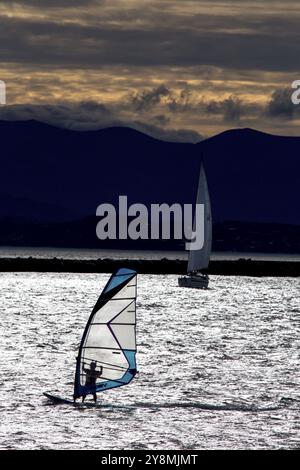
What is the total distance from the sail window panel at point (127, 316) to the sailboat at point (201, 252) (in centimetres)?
7928

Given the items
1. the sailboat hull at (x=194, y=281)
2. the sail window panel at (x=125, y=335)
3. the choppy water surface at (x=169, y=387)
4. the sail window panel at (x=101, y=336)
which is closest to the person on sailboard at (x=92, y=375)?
the sail window panel at (x=101, y=336)

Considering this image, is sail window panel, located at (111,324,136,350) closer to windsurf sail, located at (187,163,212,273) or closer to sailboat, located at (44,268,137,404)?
sailboat, located at (44,268,137,404)

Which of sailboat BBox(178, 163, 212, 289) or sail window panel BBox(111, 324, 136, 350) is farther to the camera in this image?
sailboat BBox(178, 163, 212, 289)

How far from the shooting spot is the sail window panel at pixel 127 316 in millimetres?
42781

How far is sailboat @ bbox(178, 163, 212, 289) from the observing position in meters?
124


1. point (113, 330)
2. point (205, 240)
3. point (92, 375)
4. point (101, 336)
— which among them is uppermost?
point (205, 240)

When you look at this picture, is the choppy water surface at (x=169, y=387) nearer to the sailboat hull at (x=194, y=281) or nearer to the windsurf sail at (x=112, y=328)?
the windsurf sail at (x=112, y=328)

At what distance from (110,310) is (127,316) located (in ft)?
2.20

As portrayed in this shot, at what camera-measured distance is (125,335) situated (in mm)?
42969

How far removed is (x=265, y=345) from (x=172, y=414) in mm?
32542

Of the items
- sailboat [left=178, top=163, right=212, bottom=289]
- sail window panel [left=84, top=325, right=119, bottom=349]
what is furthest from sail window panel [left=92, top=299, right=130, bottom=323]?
sailboat [left=178, top=163, right=212, bottom=289]

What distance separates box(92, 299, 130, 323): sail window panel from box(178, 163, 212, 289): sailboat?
79364 millimetres

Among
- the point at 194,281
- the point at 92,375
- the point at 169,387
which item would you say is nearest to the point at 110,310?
the point at 92,375

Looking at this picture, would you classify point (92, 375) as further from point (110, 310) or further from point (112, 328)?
point (110, 310)
